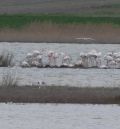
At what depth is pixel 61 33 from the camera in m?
46.4

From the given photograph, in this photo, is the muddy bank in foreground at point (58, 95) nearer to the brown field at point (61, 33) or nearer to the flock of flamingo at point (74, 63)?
the flock of flamingo at point (74, 63)

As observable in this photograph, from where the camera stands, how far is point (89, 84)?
23766mm

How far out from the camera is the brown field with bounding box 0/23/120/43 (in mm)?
44688

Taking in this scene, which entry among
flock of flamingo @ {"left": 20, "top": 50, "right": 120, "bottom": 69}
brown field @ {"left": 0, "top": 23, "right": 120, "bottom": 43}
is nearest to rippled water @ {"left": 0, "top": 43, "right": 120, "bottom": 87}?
flock of flamingo @ {"left": 20, "top": 50, "right": 120, "bottom": 69}

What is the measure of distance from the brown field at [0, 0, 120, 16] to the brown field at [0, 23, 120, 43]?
25547 millimetres

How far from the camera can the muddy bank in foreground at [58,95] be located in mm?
20172

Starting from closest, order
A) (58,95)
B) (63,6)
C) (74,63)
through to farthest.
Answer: (58,95) < (74,63) < (63,6)

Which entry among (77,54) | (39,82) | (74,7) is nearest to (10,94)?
(39,82)
